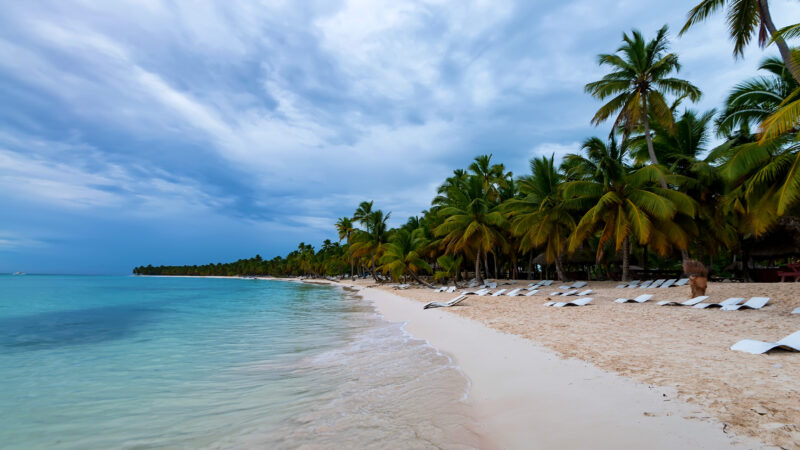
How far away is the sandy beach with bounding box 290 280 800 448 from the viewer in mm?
2617

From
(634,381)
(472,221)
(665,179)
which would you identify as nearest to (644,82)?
(665,179)

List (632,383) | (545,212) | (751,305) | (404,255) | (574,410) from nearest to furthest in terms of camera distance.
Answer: (574,410), (632,383), (751,305), (545,212), (404,255)

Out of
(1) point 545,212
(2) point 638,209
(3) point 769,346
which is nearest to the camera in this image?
(3) point 769,346

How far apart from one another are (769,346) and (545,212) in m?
15.5

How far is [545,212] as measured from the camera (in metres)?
19.6

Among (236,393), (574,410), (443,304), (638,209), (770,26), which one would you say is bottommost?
(236,393)

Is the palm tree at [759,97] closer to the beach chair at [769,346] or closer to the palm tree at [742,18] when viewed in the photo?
the palm tree at [742,18]

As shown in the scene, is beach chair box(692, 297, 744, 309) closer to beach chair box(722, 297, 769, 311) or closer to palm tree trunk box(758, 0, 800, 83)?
beach chair box(722, 297, 769, 311)

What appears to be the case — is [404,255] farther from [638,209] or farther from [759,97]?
[759,97]

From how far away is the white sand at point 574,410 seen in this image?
255 cm

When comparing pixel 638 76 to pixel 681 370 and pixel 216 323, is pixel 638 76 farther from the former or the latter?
pixel 216 323

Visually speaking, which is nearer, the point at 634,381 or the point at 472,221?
the point at 634,381

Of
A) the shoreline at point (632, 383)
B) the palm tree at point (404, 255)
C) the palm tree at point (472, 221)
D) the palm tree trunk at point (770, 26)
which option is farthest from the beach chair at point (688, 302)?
the palm tree at point (404, 255)

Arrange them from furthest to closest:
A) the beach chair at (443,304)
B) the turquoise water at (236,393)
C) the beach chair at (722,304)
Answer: the beach chair at (443,304), the beach chair at (722,304), the turquoise water at (236,393)
